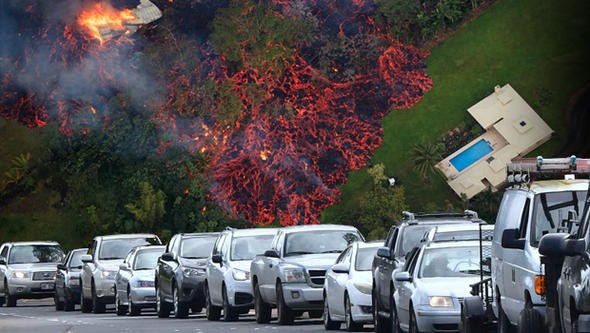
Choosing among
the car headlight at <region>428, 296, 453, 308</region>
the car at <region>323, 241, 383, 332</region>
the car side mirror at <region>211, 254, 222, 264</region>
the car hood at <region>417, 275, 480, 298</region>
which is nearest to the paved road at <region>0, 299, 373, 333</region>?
the car at <region>323, 241, 383, 332</region>

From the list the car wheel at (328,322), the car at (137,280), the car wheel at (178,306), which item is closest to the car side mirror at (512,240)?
the car wheel at (328,322)

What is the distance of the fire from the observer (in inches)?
2211

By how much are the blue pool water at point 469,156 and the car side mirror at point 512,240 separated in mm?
35331

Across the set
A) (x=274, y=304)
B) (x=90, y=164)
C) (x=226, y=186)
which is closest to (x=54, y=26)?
(x=90, y=164)

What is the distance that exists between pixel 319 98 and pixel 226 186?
174 inches

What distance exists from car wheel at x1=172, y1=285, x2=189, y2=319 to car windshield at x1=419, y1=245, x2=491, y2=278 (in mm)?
13690

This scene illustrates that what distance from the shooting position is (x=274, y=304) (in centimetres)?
3033

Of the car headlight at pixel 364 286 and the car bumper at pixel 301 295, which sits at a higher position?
the car headlight at pixel 364 286

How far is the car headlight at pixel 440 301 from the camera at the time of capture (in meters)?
20.6

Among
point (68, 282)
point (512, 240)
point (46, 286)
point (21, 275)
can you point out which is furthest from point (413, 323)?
point (46, 286)

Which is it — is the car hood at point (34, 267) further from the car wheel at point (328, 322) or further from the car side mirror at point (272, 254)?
the car wheel at point (328, 322)

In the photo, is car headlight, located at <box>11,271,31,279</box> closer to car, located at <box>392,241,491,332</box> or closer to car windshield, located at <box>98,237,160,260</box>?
car windshield, located at <box>98,237,160,260</box>

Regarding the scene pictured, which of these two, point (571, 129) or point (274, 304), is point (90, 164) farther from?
point (274, 304)

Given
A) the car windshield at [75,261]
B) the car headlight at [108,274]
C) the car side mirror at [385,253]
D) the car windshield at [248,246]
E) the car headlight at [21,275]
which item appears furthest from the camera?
the car headlight at [21,275]
